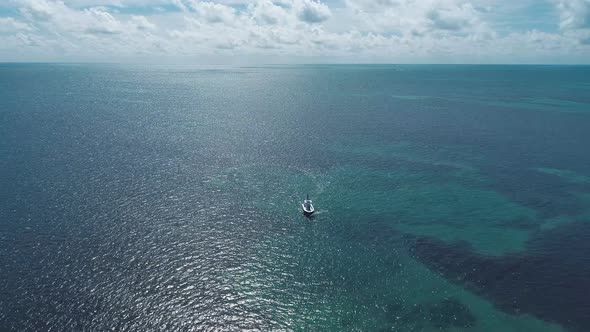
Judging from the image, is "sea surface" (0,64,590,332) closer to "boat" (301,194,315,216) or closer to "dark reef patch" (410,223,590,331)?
"dark reef patch" (410,223,590,331)

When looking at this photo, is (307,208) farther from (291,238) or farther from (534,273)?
(534,273)

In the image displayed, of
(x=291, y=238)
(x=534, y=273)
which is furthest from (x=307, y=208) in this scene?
(x=534, y=273)

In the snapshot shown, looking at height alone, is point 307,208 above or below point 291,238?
above

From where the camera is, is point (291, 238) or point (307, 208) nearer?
point (291, 238)

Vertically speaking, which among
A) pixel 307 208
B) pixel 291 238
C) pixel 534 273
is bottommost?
pixel 534 273

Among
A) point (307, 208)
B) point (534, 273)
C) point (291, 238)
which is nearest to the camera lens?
point (534, 273)

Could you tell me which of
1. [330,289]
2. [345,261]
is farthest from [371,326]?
[345,261]

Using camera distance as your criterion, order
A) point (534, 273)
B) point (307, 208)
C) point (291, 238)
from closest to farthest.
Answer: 1. point (534, 273)
2. point (291, 238)
3. point (307, 208)

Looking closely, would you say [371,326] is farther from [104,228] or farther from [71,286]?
[104,228]

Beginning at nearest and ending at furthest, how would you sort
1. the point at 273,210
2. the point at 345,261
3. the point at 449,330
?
the point at 449,330 → the point at 345,261 → the point at 273,210
